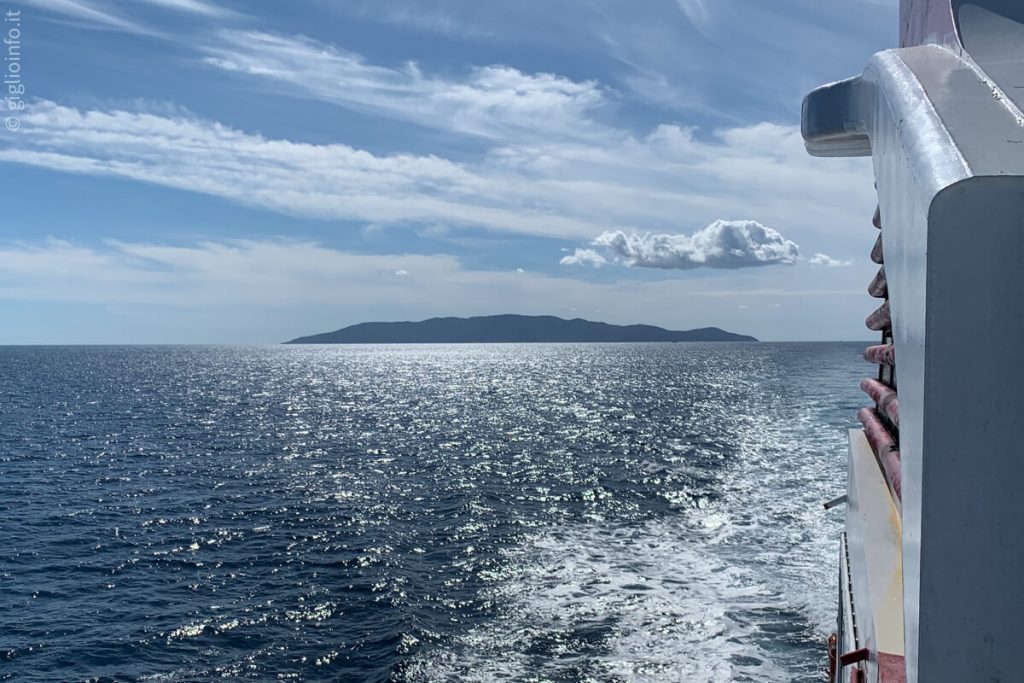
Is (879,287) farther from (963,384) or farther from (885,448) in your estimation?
(963,384)

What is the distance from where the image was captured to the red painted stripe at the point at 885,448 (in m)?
6.42

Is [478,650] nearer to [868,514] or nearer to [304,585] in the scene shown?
[304,585]

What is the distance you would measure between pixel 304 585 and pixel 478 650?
8598 mm

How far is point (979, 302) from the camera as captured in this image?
3047mm

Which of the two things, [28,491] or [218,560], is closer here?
[218,560]

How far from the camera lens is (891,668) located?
4430mm

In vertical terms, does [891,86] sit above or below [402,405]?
above

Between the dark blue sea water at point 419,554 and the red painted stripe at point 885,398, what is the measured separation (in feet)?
40.4

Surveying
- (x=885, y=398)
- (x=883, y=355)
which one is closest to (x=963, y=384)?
(x=885, y=398)

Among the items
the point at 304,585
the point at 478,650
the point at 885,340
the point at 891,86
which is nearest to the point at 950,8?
the point at 891,86

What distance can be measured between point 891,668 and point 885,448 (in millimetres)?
3702

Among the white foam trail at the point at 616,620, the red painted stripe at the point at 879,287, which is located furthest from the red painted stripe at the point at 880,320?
the white foam trail at the point at 616,620

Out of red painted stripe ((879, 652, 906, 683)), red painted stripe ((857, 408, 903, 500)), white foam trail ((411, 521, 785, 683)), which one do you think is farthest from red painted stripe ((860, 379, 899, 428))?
white foam trail ((411, 521, 785, 683))

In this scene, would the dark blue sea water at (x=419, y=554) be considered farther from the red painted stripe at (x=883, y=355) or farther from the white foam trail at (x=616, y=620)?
the red painted stripe at (x=883, y=355)
